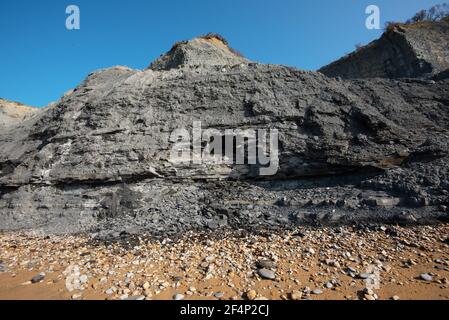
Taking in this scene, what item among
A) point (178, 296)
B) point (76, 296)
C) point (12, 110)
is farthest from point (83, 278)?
point (12, 110)

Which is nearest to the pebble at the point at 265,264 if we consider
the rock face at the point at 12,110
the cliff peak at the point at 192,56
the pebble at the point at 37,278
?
the pebble at the point at 37,278

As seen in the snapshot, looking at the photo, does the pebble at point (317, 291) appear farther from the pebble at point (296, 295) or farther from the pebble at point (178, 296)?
the pebble at point (178, 296)

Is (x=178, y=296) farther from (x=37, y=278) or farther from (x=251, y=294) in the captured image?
(x=37, y=278)

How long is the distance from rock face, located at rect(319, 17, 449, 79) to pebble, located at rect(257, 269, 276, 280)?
54.6ft

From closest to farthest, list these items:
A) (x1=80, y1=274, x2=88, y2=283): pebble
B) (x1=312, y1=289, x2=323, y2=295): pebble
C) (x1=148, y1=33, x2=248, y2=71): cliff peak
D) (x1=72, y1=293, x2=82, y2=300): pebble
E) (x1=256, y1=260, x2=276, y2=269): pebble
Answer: (x1=312, y1=289, x2=323, y2=295): pebble < (x1=72, y1=293, x2=82, y2=300): pebble < (x1=80, y1=274, x2=88, y2=283): pebble < (x1=256, y1=260, x2=276, y2=269): pebble < (x1=148, y1=33, x2=248, y2=71): cliff peak

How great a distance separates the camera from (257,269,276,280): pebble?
4.78 m

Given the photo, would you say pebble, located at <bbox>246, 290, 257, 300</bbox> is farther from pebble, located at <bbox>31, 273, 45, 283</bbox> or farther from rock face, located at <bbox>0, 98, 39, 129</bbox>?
rock face, located at <bbox>0, 98, 39, 129</bbox>

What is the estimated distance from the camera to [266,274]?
4.84 m

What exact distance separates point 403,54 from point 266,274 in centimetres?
2012

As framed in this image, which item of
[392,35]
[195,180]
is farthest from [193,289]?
[392,35]

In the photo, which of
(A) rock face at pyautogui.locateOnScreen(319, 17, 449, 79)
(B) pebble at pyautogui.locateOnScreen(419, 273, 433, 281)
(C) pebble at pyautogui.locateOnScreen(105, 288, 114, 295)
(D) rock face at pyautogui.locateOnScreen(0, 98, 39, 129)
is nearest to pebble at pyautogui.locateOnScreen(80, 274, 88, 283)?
(C) pebble at pyautogui.locateOnScreen(105, 288, 114, 295)

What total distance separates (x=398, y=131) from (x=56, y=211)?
507 inches

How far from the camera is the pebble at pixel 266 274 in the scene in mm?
4782

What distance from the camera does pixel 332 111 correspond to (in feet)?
32.9
